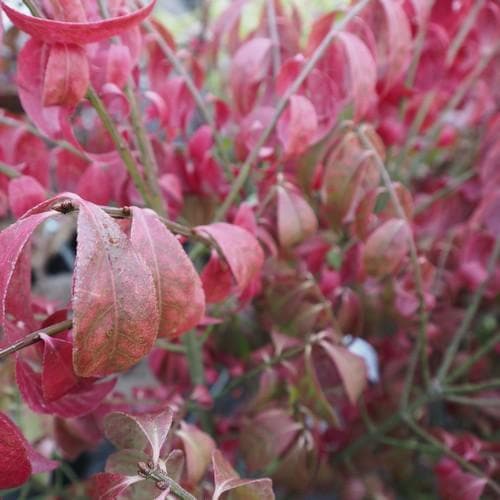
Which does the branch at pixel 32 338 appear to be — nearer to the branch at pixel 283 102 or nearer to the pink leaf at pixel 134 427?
the pink leaf at pixel 134 427

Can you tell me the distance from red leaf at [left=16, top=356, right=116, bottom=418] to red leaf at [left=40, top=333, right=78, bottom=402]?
0.05ft

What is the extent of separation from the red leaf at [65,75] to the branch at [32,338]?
6.7 inches

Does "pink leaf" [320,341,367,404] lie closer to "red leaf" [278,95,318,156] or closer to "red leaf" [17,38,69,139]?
"red leaf" [278,95,318,156]

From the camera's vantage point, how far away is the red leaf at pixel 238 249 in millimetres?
477

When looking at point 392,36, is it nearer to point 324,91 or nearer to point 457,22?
point 324,91

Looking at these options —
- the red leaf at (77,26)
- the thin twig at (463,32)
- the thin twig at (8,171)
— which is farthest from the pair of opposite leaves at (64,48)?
the thin twig at (463,32)

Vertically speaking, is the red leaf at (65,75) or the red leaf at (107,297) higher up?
the red leaf at (65,75)

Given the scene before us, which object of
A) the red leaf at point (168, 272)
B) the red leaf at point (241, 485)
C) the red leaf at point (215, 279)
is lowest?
the red leaf at point (241, 485)

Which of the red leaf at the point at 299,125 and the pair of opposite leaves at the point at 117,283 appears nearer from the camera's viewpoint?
the pair of opposite leaves at the point at 117,283

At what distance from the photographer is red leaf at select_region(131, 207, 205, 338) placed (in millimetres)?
389

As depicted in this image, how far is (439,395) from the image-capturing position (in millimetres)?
812

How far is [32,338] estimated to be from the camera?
41cm

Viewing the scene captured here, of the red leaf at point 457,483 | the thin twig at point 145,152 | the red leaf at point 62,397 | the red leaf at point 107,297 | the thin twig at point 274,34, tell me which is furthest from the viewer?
the thin twig at point 274,34

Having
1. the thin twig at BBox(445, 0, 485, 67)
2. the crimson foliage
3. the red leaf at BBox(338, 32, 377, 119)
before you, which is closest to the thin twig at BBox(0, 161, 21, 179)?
the crimson foliage
